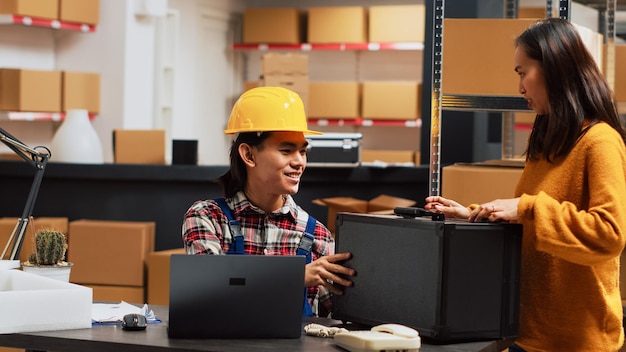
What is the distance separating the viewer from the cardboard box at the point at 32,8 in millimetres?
5934

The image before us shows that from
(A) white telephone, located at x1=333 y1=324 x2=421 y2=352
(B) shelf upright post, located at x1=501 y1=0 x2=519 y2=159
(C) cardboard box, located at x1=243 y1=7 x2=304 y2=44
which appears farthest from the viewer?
(C) cardboard box, located at x1=243 y1=7 x2=304 y2=44

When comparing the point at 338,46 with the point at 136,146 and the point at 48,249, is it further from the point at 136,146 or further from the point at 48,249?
the point at 48,249

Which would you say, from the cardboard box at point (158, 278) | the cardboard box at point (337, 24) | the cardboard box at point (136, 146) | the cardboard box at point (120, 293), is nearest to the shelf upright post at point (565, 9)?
the cardboard box at point (158, 278)

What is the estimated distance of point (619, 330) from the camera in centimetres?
212

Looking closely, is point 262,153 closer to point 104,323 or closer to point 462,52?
point 104,323

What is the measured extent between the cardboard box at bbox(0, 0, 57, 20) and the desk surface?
4318 millimetres

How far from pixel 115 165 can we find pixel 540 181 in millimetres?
2990

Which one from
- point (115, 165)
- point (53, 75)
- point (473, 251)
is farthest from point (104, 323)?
point (53, 75)

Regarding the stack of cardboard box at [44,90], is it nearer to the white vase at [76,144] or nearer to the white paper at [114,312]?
the white vase at [76,144]

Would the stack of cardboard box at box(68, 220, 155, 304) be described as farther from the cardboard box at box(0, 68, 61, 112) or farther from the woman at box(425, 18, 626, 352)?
the woman at box(425, 18, 626, 352)

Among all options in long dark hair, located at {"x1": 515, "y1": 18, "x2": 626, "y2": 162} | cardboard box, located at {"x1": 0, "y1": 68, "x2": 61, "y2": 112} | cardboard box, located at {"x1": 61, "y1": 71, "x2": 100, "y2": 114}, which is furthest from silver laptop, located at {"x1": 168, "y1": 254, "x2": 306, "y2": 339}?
cardboard box, located at {"x1": 61, "y1": 71, "x2": 100, "y2": 114}

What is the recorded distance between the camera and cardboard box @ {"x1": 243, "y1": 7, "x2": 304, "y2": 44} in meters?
8.37

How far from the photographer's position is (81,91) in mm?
6391

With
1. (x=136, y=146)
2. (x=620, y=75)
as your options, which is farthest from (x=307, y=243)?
(x=136, y=146)
